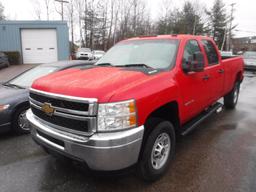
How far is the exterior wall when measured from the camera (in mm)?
20156

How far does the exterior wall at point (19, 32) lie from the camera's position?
20156 millimetres

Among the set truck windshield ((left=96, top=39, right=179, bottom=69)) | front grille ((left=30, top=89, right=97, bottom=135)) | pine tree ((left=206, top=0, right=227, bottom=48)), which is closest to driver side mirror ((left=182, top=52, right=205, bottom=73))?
truck windshield ((left=96, top=39, right=179, bottom=69))

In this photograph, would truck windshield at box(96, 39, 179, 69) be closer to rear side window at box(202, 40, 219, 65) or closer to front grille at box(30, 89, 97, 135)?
rear side window at box(202, 40, 219, 65)

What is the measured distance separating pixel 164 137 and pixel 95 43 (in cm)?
4349

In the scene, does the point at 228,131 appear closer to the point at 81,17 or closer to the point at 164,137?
the point at 164,137

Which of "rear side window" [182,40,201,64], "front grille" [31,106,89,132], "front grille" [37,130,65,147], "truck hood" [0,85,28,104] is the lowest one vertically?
"front grille" [37,130,65,147]

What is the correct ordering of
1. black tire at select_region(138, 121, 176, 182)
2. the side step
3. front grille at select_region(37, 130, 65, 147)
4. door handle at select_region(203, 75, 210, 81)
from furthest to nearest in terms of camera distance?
door handle at select_region(203, 75, 210, 81) → the side step → black tire at select_region(138, 121, 176, 182) → front grille at select_region(37, 130, 65, 147)

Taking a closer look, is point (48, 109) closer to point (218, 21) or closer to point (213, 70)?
point (213, 70)

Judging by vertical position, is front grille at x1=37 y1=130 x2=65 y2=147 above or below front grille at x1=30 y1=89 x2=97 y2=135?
below

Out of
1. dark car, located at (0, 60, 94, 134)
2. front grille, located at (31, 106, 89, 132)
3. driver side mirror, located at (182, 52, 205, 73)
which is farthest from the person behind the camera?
dark car, located at (0, 60, 94, 134)

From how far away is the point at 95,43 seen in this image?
44719 millimetres

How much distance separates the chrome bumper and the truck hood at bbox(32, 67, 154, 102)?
1.37ft

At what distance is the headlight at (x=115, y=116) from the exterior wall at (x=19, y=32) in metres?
19.9

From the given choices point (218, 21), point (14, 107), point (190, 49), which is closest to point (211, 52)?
point (190, 49)
